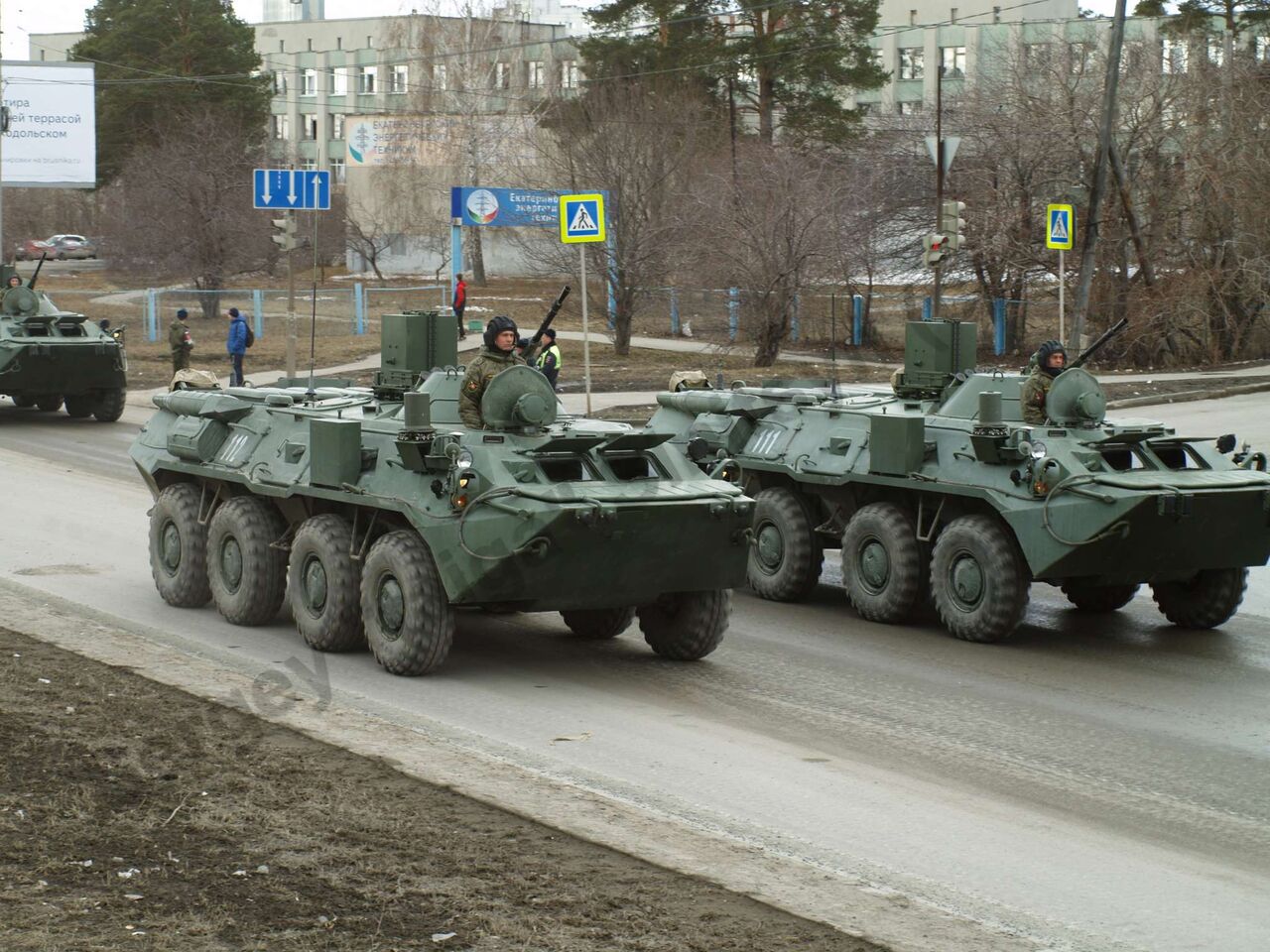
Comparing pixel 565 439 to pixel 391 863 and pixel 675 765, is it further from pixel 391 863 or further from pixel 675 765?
pixel 391 863

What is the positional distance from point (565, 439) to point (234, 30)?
2391 inches

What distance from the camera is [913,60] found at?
8069 centimetres

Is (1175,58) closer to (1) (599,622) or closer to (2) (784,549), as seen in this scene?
(2) (784,549)

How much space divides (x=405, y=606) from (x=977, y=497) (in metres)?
4.03

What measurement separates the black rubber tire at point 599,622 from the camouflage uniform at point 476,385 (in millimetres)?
1529

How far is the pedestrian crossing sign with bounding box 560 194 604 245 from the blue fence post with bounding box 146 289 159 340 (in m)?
21.5

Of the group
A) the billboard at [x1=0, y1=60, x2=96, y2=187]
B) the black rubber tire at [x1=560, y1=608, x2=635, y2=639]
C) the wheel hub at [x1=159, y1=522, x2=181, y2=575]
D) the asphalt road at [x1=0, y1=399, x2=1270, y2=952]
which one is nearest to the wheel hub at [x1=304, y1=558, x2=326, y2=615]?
the asphalt road at [x1=0, y1=399, x2=1270, y2=952]

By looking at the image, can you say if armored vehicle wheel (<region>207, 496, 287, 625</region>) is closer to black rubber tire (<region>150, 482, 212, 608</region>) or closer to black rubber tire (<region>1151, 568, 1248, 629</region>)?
black rubber tire (<region>150, 482, 212, 608</region>)

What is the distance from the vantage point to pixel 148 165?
53656mm

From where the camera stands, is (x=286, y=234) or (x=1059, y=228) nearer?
(x=286, y=234)

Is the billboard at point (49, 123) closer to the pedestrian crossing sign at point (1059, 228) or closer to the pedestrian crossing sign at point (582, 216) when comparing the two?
the pedestrian crossing sign at point (582, 216)

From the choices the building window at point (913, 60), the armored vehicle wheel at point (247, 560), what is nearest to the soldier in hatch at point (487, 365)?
the armored vehicle wheel at point (247, 560)

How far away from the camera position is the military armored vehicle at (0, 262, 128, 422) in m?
25.1

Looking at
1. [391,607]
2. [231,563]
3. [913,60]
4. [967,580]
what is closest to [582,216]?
[231,563]
